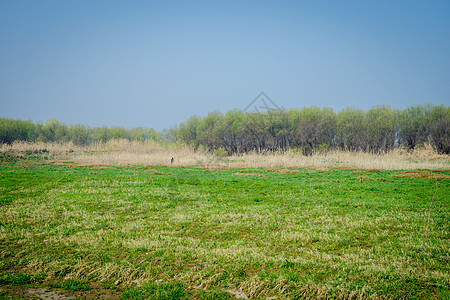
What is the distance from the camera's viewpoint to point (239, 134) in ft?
205

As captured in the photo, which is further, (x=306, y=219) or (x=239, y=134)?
(x=239, y=134)

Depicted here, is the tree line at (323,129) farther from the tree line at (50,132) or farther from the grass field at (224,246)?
the grass field at (224,246)

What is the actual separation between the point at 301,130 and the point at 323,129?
4234 mm

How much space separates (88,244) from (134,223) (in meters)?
1.97

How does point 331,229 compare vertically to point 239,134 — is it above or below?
below

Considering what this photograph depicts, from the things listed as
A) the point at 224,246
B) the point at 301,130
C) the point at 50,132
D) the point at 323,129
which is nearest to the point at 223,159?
the point at 301,130

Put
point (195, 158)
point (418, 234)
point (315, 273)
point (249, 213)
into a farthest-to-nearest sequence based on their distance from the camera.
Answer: point (195, 158)
point (249, 213)
point (418, 234)
point (315, 273)

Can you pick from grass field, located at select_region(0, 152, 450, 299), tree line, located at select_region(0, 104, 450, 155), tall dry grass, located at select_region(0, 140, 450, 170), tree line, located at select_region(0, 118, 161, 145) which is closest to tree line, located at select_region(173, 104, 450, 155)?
tree line, located at select_region(0, 104, 450, 155)

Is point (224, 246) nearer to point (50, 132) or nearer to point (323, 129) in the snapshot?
point (323, 129)

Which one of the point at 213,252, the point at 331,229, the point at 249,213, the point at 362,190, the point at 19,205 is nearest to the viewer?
the point at 213,252

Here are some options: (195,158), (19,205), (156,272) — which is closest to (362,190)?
(156,272)

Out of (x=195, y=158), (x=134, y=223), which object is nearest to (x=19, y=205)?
(x=134, y=223)

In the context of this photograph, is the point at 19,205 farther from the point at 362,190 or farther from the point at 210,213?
the point at 362,190

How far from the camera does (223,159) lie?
40031mm
